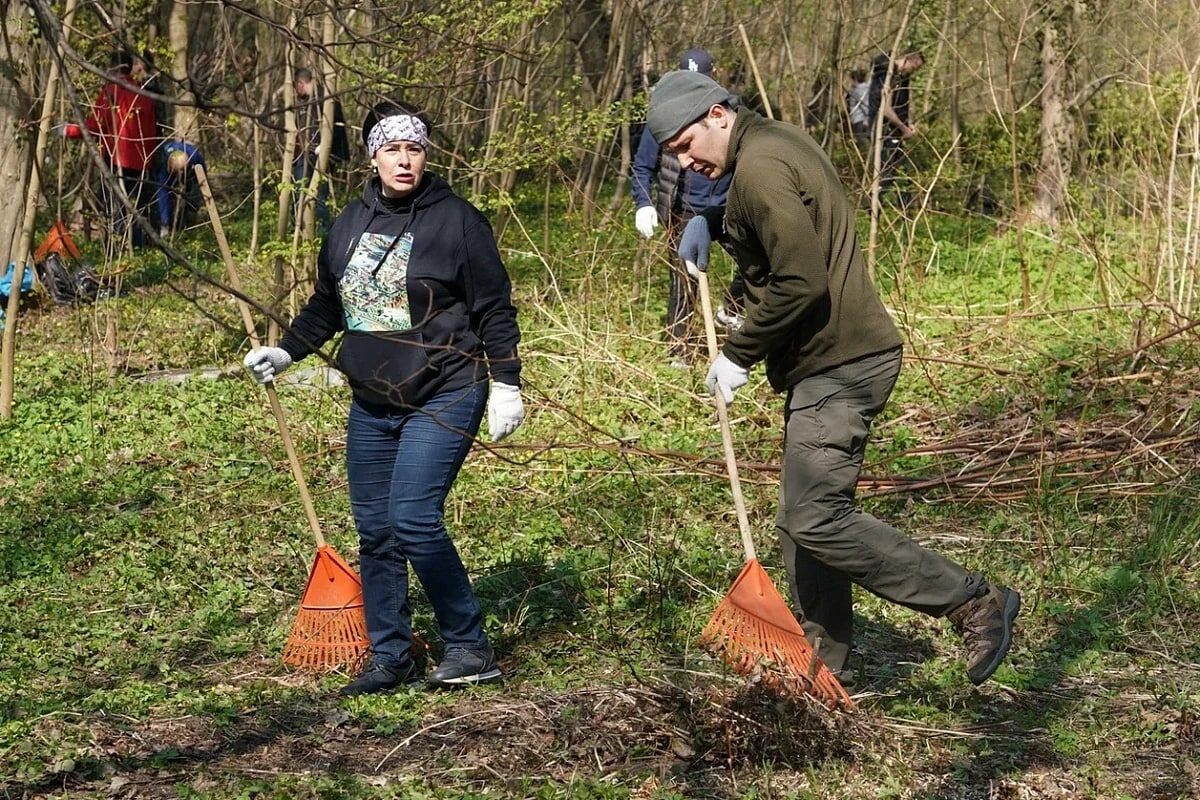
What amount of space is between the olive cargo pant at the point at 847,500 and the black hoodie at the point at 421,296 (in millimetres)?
954

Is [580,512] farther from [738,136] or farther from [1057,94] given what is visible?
[1057,94]

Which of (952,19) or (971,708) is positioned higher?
(952,19)

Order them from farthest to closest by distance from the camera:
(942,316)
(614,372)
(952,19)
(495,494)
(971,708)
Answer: (952,19), (942,316), (614,372), (495,494), (971,708)

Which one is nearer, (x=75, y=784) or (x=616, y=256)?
(x=75, y=784)

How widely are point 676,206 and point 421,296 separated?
14.6 ft

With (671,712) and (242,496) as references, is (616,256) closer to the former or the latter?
(242,496)

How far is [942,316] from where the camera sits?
28.8 ft

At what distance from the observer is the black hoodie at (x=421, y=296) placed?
4.32m

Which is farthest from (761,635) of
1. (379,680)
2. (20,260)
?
(20,260)

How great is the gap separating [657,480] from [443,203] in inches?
103

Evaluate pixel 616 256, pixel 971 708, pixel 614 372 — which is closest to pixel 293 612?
pixel 971 708

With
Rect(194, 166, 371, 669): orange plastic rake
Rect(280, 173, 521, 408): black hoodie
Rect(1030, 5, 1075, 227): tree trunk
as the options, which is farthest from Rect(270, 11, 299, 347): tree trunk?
A: Rect(1030, 5, 1075, 227): tree trunk

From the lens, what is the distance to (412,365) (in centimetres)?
432

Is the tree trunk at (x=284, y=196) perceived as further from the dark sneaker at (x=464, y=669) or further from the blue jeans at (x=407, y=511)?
the dark sneaker at (x=464, y=669)
